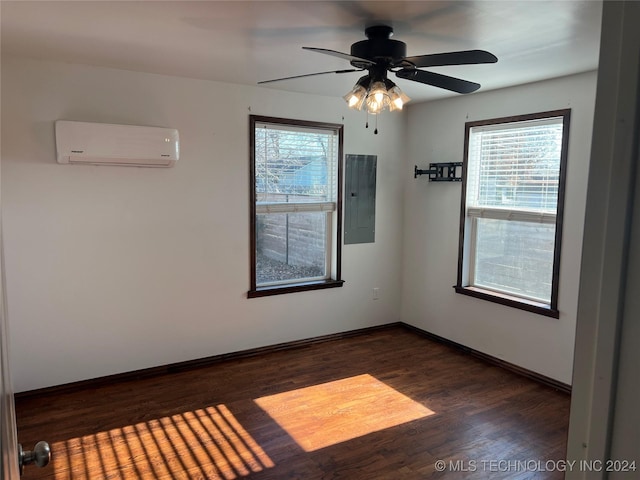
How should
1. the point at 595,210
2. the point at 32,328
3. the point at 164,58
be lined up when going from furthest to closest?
the point at 32,328, the point at 164,58, the point at 595,210

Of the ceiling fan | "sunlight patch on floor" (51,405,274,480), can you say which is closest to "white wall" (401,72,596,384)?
the ceiling fan

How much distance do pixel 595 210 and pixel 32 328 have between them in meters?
3.72

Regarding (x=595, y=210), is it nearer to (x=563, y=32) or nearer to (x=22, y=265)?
(x=563, y=32)

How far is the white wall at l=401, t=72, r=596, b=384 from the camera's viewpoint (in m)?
3.38

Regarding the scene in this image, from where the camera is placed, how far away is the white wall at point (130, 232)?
319cm

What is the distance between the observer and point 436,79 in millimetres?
2500

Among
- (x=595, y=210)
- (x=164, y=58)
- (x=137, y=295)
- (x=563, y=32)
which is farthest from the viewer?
(x=137, y=295)

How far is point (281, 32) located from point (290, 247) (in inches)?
88.1

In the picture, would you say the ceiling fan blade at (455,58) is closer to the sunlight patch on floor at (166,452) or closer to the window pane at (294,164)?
the window pane at (294,164)

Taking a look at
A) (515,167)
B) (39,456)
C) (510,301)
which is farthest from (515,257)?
(39,456)

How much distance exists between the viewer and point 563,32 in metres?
2.45

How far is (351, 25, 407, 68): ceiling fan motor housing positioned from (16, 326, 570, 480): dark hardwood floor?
222 centimetres

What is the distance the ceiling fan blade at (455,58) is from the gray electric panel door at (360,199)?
88.6 inches

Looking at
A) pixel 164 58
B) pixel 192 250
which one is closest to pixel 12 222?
pixel 192 250
